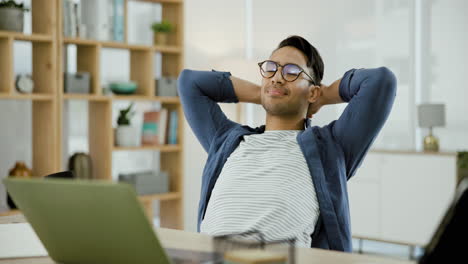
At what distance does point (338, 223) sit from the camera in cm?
187

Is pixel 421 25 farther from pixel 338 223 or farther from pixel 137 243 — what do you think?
pixel 137 243

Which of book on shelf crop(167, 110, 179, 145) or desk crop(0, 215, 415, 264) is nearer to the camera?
desk crop(0, 215, 415, 264)

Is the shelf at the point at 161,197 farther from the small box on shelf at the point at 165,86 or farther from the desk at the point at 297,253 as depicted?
the desk at the point at 297,253

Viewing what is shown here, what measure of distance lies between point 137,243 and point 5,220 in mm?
872

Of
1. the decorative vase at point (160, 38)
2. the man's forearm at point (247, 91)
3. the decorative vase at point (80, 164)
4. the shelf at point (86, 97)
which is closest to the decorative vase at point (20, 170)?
the decorative vase at point (80, 164)

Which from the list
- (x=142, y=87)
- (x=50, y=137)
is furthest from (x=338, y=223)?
(x=142, y=87)

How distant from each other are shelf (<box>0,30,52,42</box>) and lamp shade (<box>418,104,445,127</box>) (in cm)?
261

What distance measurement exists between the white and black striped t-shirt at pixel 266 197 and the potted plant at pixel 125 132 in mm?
2516

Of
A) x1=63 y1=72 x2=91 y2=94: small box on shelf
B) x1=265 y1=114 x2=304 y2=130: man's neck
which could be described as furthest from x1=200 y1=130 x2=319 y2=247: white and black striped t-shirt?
x1=63 y1=72 x2=91 y2=94: small box on shelf

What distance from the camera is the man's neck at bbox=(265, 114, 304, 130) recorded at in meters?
2.15

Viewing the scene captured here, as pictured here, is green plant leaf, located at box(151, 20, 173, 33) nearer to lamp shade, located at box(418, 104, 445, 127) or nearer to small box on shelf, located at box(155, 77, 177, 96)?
small box on shelf, located at box(155, 77, 177, 96)

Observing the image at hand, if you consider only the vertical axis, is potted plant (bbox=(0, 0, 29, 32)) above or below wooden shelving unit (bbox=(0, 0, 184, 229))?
above

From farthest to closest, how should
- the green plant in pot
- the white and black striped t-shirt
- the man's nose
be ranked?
1. the green plant in pot
2. the man's nose
3. the white and black striped t-shirt

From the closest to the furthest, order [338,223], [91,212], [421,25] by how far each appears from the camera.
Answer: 1. [91,212]
2. [338,223]
3. [421,25]
